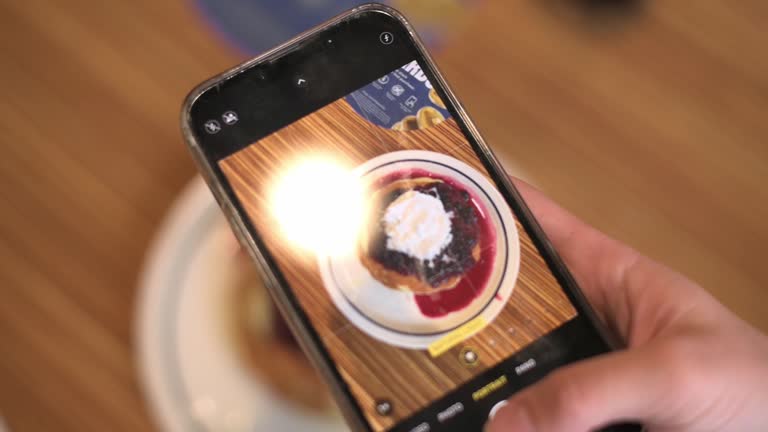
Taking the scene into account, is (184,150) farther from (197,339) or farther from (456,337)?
→ (456,337)

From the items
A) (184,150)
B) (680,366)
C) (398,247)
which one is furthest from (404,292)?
(184,150)

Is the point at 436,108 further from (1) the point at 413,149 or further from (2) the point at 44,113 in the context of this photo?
(2) the point at 44,113

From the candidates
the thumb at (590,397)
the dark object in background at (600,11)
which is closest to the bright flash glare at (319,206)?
the thumb at (590,397)

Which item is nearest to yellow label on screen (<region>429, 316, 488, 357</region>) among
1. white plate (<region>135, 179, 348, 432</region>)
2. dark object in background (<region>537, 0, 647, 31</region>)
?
white plate (<region>135, 179, 348, 432</region>)

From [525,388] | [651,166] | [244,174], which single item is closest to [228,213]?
[244,174]

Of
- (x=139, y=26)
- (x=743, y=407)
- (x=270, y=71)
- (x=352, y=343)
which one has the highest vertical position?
(x=139, y=26)

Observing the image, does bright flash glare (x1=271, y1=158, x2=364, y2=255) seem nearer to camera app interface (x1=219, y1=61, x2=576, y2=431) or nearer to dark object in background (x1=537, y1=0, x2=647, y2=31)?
camera app interface (x1=219, y1=61, x2=576, y2=431)

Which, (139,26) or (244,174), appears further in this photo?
(139,26)
